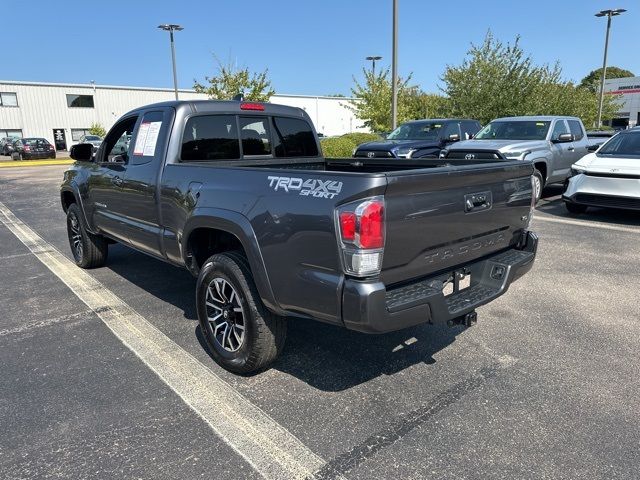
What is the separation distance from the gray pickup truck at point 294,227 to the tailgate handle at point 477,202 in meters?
0.01

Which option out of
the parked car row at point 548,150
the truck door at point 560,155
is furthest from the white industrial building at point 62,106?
the truck door at point 560,155

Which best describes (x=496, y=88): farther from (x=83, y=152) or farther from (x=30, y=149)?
(x=30, y=149)

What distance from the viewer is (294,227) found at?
2.75 meters

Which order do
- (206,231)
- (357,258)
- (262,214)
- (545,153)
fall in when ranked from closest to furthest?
1. (357,258)
2. (262,214)
3. (206,231)
4. (545,153)

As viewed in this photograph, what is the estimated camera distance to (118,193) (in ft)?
15.6

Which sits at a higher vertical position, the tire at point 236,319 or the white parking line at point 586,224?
the tire at point 236,319

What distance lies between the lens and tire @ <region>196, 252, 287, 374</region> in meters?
3.17

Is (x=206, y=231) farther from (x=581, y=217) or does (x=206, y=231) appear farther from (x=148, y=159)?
(x=581, y=217)

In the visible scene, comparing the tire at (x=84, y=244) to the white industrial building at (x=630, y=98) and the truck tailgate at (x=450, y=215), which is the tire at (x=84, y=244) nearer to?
the truck tailgate at (x=450, y=215)

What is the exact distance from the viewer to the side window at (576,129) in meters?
11.6

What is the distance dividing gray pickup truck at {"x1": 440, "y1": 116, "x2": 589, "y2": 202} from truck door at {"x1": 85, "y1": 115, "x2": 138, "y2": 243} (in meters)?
6.89

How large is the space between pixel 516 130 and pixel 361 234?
Result: 391 inches

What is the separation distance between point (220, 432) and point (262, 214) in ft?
4.25

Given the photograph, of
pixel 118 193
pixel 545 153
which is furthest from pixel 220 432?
pixel 545 153
